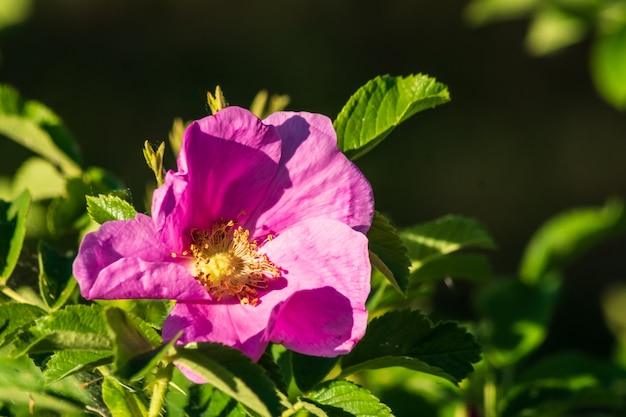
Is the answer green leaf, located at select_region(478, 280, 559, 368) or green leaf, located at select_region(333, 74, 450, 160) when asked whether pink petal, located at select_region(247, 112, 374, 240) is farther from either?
green leaf, located at select_region(478, 280, 559, 368)

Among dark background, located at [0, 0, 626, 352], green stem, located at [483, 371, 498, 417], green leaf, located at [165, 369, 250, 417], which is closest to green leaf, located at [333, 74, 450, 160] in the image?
green leaf, located at [165, 369, 250, 417]

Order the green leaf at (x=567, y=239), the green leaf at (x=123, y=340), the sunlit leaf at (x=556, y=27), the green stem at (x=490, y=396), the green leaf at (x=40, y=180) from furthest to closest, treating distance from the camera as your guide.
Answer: the sunlit leaf at (x=556, y=27)
the green leaf at (x=567, y=239)
the green leaf at (x=40, y=180)
the green stem at (x=490, y=396)
the green leaf at (x=123, y=340)

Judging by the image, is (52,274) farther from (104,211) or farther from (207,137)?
(207,137)

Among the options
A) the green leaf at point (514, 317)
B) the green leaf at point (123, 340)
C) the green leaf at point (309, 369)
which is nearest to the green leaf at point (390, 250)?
Result: the green leaf at point (309, 369)

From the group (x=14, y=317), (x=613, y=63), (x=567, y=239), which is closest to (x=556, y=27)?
(x=613, y=63)

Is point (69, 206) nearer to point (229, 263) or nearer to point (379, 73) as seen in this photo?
point (229, 263)

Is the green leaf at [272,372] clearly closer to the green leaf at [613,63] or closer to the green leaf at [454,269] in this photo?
the green leaf at [454,269]
